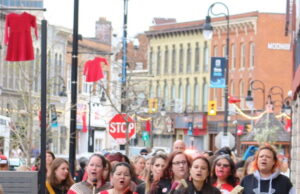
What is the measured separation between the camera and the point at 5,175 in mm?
12047

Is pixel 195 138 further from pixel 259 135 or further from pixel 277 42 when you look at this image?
pixel 259 135

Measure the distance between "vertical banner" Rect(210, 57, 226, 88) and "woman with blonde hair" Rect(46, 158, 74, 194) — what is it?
3603 cm

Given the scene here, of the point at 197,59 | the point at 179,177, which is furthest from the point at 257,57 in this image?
the point at 179,177

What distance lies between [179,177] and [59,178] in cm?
190

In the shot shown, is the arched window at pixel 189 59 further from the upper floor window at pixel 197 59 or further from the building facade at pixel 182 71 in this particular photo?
the upper floor window at pixel 197 59

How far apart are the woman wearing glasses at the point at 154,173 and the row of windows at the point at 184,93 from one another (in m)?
84.2

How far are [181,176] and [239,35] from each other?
81.7 m

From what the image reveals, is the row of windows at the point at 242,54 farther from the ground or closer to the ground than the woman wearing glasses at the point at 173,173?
farther from the ground

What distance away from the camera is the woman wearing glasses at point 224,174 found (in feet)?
43.8

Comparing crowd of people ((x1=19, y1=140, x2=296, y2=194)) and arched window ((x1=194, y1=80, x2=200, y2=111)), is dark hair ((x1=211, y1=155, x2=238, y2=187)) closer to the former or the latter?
crowd of people ((x1=19, y1=140, x2=296, y2=194))

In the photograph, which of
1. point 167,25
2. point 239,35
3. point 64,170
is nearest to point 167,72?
point 167,25

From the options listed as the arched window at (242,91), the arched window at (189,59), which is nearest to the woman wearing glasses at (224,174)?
the arched window at (242,91)

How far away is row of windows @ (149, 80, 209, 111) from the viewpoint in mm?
99500

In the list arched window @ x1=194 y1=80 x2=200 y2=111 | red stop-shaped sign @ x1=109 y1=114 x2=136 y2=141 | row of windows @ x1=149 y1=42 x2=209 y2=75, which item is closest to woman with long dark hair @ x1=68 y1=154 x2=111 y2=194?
red stop-shaped sign @ x1=109 y1=114 x2=136 y2=141
